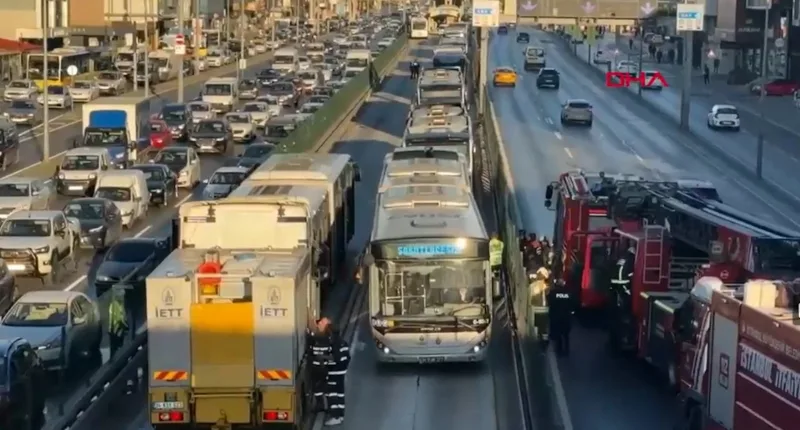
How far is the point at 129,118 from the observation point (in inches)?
2077

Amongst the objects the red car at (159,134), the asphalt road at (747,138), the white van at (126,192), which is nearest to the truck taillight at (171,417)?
the white van at (126,192)

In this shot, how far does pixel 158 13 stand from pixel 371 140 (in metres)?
64.0

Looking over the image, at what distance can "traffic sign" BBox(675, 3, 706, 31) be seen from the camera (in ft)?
222

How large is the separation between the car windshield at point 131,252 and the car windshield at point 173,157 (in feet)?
53.9

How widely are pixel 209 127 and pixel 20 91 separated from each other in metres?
18.2

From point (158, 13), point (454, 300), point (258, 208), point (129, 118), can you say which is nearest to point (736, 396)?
point (454, 300)

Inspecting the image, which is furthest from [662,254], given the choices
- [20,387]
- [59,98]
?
[59,98]

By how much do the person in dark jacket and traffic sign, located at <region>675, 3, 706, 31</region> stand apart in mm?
50074

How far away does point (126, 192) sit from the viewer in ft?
131

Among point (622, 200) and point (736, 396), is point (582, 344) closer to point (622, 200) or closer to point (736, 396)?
point (622, 200)

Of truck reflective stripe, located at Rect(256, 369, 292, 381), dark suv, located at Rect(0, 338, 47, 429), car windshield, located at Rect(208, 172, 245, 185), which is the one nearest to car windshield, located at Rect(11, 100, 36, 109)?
car windshield, located at Rect(208, 172, 245, 185)

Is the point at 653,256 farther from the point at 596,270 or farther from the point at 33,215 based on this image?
the point at 33,215

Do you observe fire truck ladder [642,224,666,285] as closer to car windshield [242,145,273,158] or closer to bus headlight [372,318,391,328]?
bus headlight [372,318,391,328]

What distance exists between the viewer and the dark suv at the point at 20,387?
18.1 m
